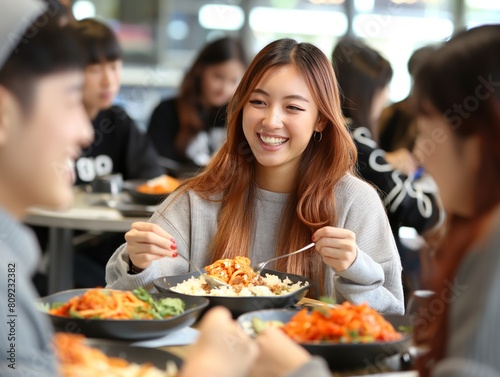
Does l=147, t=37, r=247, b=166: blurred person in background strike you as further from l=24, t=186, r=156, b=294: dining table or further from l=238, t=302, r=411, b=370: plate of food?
l=238, t=302, r=411, b=370: plate of food

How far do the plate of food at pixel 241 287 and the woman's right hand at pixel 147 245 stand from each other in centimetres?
7

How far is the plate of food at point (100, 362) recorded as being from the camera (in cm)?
130

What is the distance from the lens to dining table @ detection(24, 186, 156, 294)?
11.3 feet

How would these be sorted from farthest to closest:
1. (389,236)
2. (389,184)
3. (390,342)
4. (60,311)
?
(389,184)
(389,236)
(60,311)
(390,342)

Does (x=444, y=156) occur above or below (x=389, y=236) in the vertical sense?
above

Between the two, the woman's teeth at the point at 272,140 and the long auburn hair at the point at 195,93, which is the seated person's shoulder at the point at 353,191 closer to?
the woman's teeth at the point at 272,140

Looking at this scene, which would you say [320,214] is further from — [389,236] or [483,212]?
[483,212]

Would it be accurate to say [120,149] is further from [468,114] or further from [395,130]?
[468,114]

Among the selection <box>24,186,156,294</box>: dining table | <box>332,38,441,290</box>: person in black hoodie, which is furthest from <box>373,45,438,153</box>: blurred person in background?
<box>24,186,156,294</box>: dining table

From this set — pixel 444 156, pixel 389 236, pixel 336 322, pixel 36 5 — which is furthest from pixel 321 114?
pixel 36 5

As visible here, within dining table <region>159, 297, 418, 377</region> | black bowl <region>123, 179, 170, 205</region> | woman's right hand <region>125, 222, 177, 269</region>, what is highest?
woman's right hand <region>125, 222, 177, 269</region>

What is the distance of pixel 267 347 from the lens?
1.35m

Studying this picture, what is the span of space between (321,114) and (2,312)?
1.57 meters

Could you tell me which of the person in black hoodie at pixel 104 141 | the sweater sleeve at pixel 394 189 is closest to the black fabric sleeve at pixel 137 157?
the person in black hoodie at pixel 104 141
